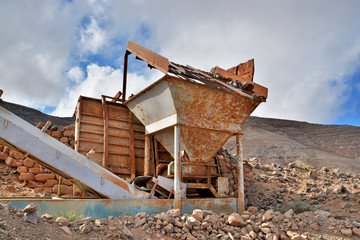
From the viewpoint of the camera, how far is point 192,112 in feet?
21.2

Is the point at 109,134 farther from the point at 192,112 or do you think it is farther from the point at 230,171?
the point at 230,171

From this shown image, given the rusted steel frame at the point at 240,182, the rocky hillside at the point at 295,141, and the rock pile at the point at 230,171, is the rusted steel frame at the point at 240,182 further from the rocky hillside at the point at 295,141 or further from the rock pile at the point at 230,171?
the rocky hillside at the point at 295,141

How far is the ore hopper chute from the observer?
20.5 feet

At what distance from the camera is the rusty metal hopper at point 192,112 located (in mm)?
6273

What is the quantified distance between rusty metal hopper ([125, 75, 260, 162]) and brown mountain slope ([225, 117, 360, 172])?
19.6 meters

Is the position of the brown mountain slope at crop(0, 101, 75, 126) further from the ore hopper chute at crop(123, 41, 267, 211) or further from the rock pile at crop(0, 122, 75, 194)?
the ore hopper chute at crop(123, 41, 267, 211)

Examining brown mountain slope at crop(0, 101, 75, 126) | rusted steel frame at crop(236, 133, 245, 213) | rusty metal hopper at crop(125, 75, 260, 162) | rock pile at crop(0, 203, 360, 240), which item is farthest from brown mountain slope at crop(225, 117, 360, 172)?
rock pile at crop(0, 203, 360, 240)

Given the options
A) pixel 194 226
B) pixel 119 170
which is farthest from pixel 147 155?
pixel 194 226

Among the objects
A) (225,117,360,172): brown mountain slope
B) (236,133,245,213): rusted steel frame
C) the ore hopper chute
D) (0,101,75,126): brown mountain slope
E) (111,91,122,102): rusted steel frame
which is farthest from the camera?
(0,101,75,126): brown mountain slope

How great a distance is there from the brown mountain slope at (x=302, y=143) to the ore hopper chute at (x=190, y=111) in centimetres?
→ 1942

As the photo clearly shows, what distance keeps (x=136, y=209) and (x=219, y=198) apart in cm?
207

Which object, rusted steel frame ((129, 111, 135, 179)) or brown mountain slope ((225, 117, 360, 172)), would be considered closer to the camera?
rusted steel frame ((129, 111, 135, 179))

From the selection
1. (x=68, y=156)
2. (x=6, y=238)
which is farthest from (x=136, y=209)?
(x=6, y=238)

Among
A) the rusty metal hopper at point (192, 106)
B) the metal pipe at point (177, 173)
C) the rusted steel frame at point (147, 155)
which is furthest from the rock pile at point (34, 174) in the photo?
the metal pipe at point (177, 173)
